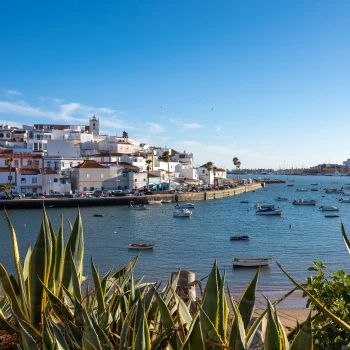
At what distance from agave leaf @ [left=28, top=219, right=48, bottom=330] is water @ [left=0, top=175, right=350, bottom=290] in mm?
10462

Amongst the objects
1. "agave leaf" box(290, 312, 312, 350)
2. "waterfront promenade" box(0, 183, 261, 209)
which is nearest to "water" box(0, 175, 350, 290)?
"waterfront promenade" box(0, 183, 261, 209)

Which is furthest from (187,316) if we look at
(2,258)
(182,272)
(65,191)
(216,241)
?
(65,191)

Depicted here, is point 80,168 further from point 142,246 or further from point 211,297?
point 211,297

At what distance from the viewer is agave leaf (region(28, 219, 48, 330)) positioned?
132 inches

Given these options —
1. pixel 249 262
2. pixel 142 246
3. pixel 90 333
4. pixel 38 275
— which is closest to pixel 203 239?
pixel 142 246

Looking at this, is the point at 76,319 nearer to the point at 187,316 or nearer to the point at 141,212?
the point at 187,316

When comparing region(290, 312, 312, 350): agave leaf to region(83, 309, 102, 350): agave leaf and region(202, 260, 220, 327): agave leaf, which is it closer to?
region(202, 260, 220, 327): agave leaf

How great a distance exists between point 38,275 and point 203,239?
91.4ft

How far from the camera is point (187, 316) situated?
3.06 metres

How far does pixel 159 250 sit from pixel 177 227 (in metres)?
10.2

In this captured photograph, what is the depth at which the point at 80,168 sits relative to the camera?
58.3 m

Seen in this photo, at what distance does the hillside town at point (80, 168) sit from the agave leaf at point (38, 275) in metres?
46.9

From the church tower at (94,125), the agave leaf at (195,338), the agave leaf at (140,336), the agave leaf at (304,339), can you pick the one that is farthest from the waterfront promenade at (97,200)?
the agave leaf at (304,339)

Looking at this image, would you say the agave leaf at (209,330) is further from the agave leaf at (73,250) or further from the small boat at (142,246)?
the small boat at (142,246)
